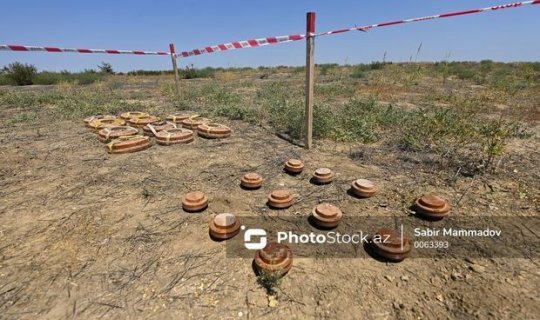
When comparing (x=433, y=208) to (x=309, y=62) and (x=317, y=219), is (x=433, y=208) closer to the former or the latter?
(x=317, y=219)

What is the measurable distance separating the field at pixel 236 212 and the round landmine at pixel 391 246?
0.23ft

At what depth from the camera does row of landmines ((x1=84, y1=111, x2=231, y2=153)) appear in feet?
13.6

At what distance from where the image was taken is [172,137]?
14.4ft

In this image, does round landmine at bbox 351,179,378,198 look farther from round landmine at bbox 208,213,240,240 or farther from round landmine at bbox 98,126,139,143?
round landmine at bbox 98,126,139,143

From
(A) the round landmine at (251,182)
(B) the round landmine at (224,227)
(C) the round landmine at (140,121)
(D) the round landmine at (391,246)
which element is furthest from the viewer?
(C) the round landmine at (140,121)

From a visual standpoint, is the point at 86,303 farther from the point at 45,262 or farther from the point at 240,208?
the point at 240,208

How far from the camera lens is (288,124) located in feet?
17.1

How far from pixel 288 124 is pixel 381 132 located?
1.65 m

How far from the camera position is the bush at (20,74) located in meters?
15.6

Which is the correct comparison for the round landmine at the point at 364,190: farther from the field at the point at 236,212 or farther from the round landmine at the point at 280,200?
the round landmine at the point at 280,200

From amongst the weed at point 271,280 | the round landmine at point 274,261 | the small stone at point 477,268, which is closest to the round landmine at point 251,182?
the round landmine at point 274,261

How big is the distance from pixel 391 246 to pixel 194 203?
165 centimetres

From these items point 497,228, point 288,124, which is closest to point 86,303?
point 497,228

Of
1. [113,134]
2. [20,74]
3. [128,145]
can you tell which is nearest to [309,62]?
[128,145]
